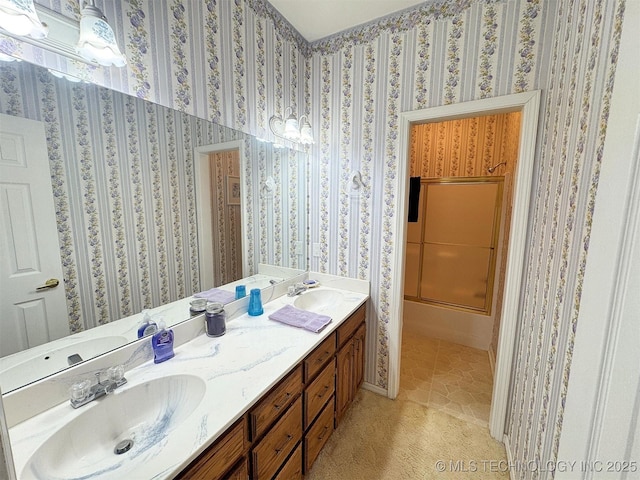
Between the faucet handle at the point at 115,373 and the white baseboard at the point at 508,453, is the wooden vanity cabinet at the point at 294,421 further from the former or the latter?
the white baseboard at the point at 508,453

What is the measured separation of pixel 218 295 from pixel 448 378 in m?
2.15

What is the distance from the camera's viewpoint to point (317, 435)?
4.82 ft

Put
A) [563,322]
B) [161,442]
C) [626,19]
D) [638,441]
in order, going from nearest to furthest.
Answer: [638,441], [626,19], [161,442], [563,322]

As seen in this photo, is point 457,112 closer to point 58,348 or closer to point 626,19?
point 626,19

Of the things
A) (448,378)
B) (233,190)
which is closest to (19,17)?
(233,190)

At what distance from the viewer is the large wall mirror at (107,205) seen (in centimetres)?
83

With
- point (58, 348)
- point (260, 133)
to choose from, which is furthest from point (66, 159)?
point (260, 133)

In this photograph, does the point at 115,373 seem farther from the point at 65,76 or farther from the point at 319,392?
the point at 65,76

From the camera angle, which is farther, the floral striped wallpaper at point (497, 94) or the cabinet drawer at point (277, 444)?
the cabinet drawer at point (277, 444)

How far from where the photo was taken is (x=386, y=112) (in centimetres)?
187

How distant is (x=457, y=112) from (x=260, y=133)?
1286 millimetres

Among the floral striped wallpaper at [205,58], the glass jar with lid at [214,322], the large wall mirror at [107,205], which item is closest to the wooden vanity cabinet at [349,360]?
the glass jar with lid at [214,322]

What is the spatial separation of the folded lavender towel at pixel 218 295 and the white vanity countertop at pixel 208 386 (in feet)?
0.46

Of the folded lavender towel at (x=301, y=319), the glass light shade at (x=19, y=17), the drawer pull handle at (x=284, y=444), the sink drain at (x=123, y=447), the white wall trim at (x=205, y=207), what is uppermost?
the glass light shade at (x=19, y=17)
